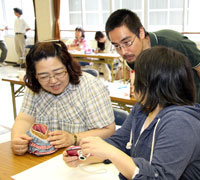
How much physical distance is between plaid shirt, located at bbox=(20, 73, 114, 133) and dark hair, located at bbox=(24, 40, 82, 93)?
66 mm

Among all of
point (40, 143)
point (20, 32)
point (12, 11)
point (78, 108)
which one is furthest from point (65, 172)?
point (12, 11)

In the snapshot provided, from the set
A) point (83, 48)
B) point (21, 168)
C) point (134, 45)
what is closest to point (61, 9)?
point (83, 48)

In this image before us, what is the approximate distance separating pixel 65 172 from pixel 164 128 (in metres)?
0.50

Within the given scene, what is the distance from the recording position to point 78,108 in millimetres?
1576

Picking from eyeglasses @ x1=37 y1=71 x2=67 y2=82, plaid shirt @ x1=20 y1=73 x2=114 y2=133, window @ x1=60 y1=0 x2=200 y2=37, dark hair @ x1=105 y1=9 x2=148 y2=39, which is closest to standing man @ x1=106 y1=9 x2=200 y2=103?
dark hair @ x1=105 y1=9 x2=148 y2=39

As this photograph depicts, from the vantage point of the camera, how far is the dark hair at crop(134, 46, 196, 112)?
92 centimetres

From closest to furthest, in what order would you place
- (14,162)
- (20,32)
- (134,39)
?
(14,162) < (134,39) < (20,32)

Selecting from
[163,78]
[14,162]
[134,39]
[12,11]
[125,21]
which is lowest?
[14,162]

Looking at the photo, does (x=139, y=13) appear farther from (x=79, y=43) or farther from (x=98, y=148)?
(x=98, y=148)

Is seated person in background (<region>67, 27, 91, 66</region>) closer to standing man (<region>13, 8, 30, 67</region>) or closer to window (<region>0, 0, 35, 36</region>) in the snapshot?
standing man (<region>13, 8, 30, 67</region>)

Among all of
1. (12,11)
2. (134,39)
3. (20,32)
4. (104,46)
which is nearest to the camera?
(134,39)

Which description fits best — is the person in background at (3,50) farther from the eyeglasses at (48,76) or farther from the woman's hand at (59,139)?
the woman's hand at (59,139)

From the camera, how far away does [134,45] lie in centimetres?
174

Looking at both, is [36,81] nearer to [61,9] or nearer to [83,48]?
[83,48]
